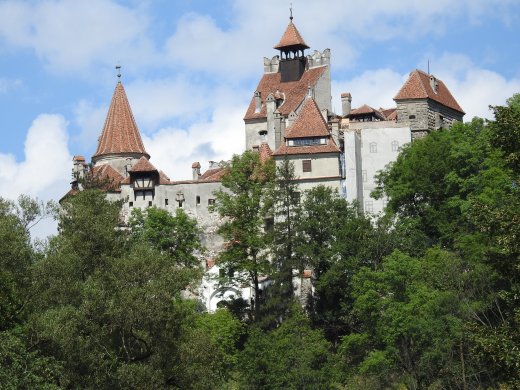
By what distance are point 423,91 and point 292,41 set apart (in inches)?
628

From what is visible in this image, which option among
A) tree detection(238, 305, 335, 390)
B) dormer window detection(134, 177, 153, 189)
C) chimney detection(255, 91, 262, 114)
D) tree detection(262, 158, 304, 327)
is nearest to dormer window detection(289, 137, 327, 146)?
tree detection(262, 158, 304, 327)

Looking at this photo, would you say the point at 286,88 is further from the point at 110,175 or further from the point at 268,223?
the point at 268,223

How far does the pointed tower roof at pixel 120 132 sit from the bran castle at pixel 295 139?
0.07m

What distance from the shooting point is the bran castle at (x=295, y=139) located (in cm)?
7800

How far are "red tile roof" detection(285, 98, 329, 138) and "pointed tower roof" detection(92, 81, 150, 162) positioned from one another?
16125 millimetres

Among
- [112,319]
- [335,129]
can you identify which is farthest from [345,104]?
[112,319]

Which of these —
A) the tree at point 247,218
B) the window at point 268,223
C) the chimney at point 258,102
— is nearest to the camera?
the tree at point 247,218

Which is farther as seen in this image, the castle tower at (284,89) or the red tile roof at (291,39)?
the red tile roof at (291,39)

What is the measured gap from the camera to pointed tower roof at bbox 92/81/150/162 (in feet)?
305

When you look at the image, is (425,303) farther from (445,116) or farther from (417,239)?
(445,116)

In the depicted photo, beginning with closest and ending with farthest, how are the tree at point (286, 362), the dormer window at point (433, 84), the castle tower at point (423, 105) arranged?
the tree at point (286, 362)
the castle tower at point (423, 105)
the dormer window at point (433, 84)

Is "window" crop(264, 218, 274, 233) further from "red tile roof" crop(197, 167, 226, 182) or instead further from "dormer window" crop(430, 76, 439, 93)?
"dormer window" crop(430, 76, 439, 93)

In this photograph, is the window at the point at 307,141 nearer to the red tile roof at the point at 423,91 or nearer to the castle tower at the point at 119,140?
the red tile roof at the point at 423,91

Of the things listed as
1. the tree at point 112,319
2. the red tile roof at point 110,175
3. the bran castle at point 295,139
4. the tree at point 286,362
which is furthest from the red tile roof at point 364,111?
the tree at point 112,319
